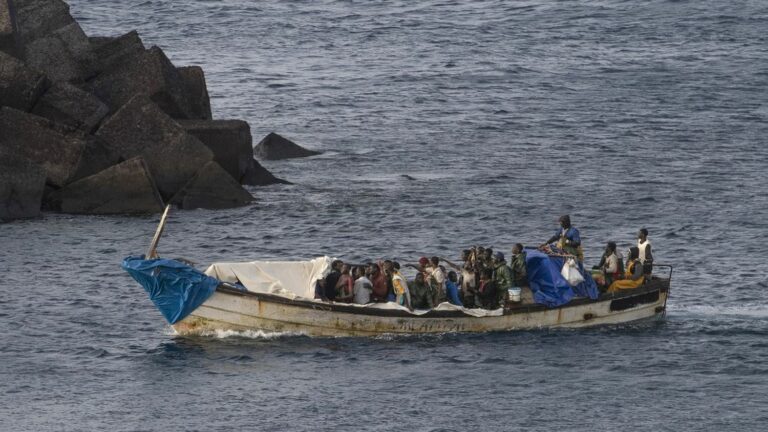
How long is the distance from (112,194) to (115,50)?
9.45 m

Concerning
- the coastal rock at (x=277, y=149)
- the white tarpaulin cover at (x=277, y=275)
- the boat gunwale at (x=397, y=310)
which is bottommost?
the coastal rock at (x=277, y=149)

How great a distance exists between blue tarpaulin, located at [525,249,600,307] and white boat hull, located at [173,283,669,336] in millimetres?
236

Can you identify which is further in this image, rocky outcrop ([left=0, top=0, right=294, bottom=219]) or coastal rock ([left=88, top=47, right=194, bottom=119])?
coastal rock ([left=88, top=47, right=194, bottom=119])

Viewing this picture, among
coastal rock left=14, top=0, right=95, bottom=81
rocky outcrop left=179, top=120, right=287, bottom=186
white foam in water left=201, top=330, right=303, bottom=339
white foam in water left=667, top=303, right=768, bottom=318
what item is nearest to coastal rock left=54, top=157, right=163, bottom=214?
rocky outcrop left=179, top=120, right=287, bottom=186

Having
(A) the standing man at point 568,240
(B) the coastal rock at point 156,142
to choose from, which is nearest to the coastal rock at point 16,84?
(B) the coastal rock at point 156,142

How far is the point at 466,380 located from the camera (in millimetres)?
34844

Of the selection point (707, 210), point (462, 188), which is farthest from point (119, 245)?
point (707, 210)

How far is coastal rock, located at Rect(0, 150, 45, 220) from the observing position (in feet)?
155

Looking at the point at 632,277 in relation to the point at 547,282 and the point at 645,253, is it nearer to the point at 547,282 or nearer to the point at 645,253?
the point at 645,253

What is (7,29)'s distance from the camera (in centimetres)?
5331

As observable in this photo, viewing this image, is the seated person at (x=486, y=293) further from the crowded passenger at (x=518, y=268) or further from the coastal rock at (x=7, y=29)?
the coastal rock at (x=7, y=29)

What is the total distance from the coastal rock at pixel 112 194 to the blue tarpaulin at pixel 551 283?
16130mm

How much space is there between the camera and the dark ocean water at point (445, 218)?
33.9 m

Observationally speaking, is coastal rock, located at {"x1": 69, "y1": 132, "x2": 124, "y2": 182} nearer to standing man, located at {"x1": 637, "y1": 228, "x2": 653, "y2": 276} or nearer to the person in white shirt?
the person in white shirt
